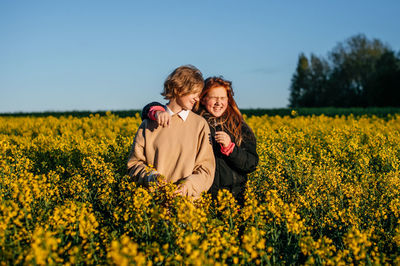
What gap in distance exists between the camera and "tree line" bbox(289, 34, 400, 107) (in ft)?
155

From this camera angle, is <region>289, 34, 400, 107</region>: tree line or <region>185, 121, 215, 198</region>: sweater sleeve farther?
<region>289, 34, 400, 107</region>: tree line

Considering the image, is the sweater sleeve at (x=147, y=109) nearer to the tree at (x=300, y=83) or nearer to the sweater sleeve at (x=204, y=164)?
the sweater sleeve at (x=204, y=164)

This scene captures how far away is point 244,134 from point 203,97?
2.21ft

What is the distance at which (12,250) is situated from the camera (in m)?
2.37

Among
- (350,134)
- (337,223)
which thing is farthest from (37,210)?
(350,134)

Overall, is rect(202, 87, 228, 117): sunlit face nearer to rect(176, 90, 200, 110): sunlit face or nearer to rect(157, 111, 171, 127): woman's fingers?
rect(176, 90, 200, 110): sunlit face

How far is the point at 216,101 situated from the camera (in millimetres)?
4223

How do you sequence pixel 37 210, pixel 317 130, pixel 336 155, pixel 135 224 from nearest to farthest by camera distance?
pixel 135 224, pixel 37 210, pixel 336 155, pixel 317 130

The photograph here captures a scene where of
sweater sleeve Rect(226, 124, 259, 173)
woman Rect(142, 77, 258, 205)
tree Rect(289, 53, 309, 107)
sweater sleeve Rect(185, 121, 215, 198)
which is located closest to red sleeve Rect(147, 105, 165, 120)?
woman Rect(142, 77, 258, 205)

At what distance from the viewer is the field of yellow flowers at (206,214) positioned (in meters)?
2.35

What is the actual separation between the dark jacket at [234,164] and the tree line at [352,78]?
48.3 metres

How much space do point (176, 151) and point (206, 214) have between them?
0.83 m

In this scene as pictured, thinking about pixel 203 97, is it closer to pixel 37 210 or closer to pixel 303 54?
pixel 37 210

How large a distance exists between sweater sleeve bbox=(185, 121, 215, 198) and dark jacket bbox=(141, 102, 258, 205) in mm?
229
